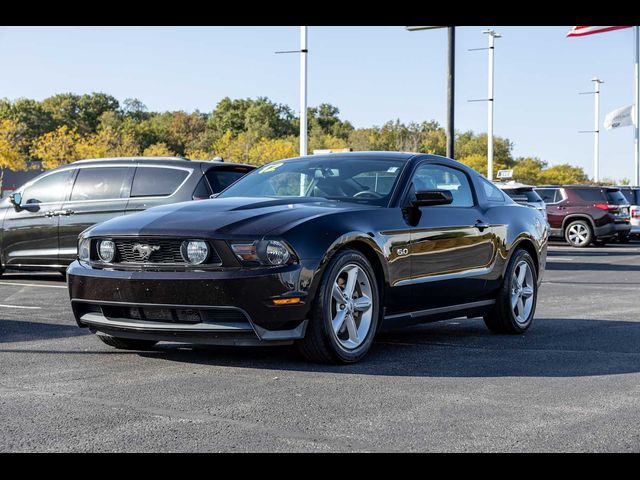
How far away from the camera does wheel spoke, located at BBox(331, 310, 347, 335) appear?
6.30 m

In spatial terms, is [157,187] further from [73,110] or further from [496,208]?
[73,110]

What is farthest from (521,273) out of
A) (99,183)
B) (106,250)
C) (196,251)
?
(99,183)

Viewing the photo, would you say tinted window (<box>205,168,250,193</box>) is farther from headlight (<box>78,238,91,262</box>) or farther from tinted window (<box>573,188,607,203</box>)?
tinted window (<box>573,188,607,203</box>)

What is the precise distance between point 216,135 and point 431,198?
95.7 meters

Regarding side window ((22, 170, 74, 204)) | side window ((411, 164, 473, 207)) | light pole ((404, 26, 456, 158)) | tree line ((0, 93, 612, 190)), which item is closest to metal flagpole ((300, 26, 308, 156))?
light pole ((404, 26, 456, 158))

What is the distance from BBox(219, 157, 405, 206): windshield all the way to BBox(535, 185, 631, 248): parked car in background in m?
22.1

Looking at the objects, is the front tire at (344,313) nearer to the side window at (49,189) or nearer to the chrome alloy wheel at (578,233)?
the side window at (49,189)

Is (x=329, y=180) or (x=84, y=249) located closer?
(x=84, y=249)

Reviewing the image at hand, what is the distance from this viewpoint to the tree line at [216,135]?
77.9 m

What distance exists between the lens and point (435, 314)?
732cm

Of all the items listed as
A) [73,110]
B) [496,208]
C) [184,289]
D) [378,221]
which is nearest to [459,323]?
[496,208]

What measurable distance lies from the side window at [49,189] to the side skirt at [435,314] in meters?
7.34

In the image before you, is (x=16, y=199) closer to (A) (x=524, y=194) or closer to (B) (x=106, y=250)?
(B) (x=106, y=250)
